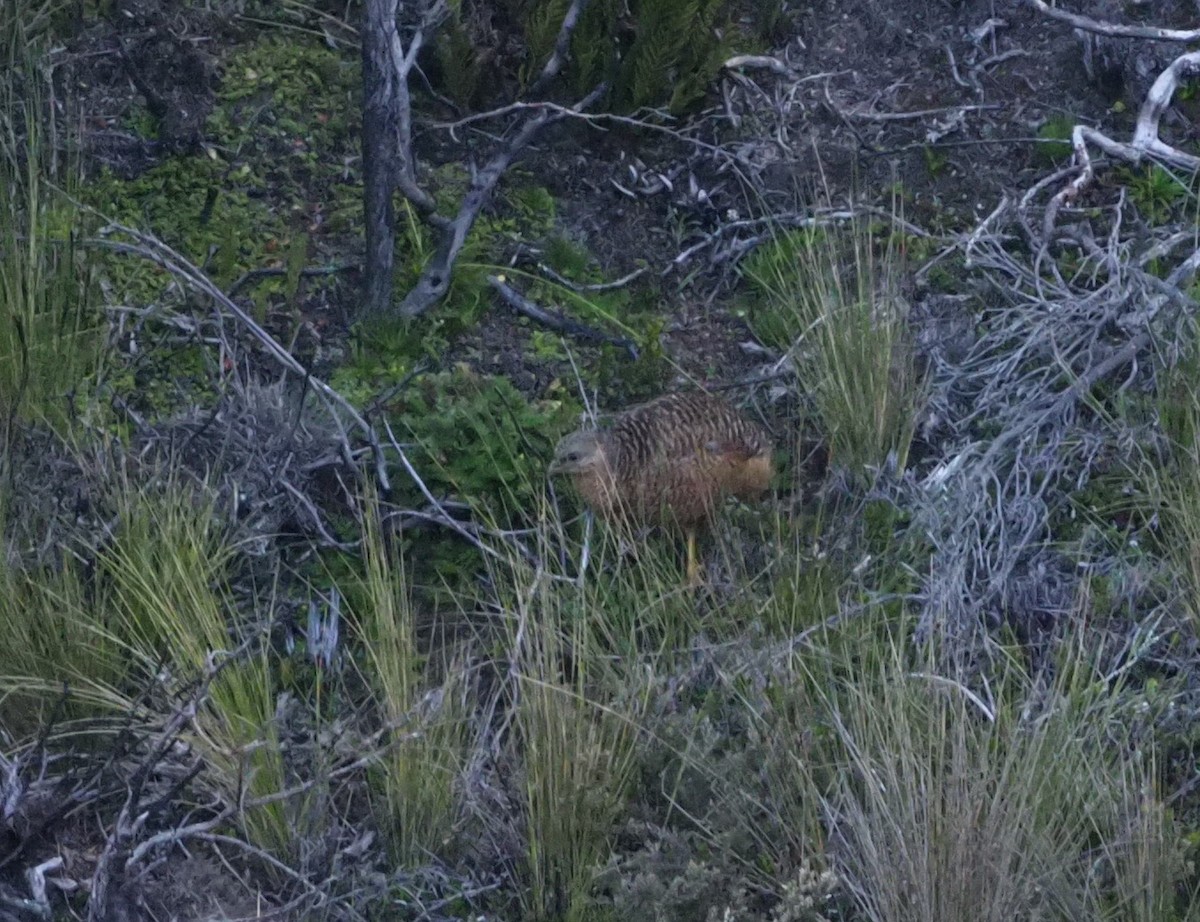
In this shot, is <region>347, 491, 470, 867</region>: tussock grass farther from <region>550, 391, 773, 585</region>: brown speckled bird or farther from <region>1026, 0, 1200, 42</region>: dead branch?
<region>1026, 0, 1200, 42</region>: dead branch

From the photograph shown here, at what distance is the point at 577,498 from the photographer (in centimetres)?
457

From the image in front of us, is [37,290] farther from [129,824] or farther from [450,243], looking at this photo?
[129,824]

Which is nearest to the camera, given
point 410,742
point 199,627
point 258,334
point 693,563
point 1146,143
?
point 410,742

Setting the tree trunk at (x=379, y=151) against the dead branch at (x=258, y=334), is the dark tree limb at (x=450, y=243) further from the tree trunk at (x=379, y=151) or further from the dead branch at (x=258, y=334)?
the dead branch at (x=258, y=334)

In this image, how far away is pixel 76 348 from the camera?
15.2 ft

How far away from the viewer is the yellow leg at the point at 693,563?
169 inches

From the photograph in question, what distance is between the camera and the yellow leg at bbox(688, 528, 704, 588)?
169 inches

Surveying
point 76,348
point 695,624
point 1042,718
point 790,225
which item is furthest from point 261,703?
point 790,225

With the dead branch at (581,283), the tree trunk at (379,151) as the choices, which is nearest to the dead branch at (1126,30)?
the dead branch at (581,283)

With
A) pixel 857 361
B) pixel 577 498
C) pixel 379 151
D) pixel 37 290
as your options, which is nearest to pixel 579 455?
pixel 577 498

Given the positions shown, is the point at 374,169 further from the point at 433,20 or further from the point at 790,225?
the point at 790,225

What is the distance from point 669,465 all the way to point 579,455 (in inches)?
9.8

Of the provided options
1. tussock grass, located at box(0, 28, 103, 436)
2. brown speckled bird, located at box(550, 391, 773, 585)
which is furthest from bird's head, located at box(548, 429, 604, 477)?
tussock grass, located at box(0, 28, 103, 436)

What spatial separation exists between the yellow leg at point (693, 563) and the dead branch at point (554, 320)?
1.01 meters
